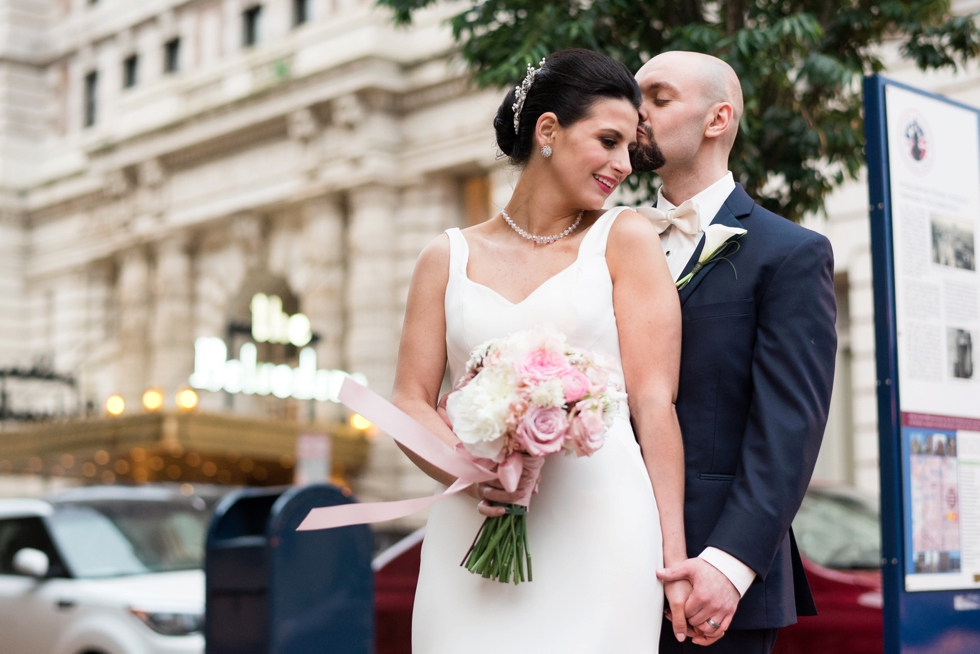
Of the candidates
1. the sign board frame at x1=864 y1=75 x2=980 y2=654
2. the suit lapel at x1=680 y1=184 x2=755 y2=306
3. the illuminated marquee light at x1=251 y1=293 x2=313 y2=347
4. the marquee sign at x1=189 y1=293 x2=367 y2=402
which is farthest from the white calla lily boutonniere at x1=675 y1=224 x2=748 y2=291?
the illuminated marquee light at x1=251 y1=293 x2=313 y2=347

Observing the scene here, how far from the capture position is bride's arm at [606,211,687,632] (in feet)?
9.25

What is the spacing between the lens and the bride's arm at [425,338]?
10.1 ft

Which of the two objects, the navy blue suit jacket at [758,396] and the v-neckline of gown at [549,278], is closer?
the navy blue suit jacket at [758,396]

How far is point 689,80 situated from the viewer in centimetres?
322

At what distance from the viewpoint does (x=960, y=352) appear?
529 cm

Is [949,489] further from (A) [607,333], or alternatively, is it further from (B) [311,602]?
(B) [311,602]

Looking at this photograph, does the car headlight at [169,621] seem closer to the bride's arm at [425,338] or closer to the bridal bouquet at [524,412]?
the bride's arm at [425,338]

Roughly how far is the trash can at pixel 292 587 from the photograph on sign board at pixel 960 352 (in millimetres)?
3360

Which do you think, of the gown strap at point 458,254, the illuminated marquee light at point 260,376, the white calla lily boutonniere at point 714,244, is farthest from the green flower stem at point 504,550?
the illuminated marquee light at point 260,376

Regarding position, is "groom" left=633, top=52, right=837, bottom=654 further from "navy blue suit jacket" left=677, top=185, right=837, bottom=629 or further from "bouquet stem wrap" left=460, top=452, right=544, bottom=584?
"bouquet stem wrap" left=460, top=452, right=544, bottom=584

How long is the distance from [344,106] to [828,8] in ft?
50.0

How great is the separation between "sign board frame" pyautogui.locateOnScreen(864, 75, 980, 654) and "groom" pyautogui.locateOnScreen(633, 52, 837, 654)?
6.39ft

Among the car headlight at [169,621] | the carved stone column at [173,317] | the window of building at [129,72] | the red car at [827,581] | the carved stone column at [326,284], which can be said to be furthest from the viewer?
the window of building at [129,72]

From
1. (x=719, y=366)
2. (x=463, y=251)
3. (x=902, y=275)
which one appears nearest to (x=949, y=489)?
(x=902, y=275)
